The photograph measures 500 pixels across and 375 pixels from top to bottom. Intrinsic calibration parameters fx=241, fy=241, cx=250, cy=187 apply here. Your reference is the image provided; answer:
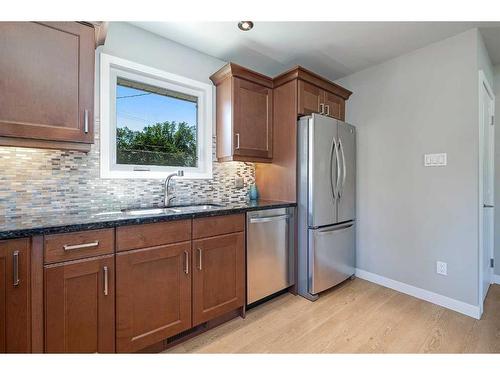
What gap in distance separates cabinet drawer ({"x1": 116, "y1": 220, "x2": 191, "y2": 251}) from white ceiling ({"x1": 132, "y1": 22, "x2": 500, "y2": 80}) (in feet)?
5.49

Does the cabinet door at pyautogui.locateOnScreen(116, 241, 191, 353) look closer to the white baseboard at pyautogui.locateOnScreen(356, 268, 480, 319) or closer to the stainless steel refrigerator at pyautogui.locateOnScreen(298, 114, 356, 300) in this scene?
the stainless steel refrigerator at pyautogui.locateOnScreen(298, 114, 356, 300)

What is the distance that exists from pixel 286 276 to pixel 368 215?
4.01 feet

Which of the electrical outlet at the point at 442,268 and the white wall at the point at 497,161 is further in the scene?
the white wall at the point at 497,161

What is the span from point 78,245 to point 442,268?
9.37 ft

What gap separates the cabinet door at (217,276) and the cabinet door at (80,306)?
53 centimetres

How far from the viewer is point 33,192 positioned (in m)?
1.58

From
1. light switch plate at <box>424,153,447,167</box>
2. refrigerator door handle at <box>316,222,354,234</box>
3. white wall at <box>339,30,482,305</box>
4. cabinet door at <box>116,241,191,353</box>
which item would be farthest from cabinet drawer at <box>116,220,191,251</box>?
light switch plate at <box>424,153,447,167</box>

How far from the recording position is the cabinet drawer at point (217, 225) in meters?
1.70

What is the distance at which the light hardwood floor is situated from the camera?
1.64 metres

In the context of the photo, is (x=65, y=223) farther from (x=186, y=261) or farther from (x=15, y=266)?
(x=186, y=261)

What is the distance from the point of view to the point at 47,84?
4.55 feet

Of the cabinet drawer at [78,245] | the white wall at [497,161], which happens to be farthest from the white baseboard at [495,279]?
the cabinet drawer at [78,245]

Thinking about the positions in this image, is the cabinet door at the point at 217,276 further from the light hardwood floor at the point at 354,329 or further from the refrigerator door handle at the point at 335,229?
the refrigerator door handle at the point at 335,229

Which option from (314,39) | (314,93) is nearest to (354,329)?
(314,93)
